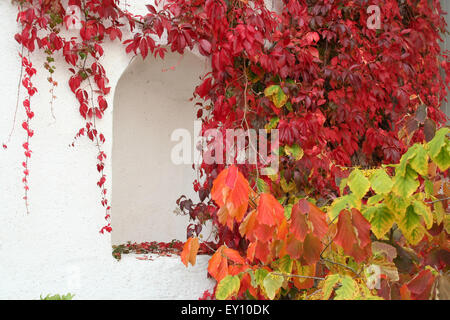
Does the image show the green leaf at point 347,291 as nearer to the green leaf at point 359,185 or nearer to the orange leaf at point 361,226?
the orange leaf at point 361,226

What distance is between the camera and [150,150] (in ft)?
12.2

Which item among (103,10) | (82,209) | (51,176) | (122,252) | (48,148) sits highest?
(103,10)

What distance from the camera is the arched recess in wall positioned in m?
3.58

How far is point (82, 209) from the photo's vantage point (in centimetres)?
271

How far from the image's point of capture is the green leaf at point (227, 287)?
50.3 inches

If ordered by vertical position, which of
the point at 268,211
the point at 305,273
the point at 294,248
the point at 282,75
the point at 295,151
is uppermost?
the point at 282,75

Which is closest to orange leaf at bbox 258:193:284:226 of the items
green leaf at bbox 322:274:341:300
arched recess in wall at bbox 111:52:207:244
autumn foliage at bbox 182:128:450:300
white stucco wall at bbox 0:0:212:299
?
autumn foliage at bbox 182:128:450:300

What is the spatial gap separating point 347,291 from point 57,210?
6.61 feet

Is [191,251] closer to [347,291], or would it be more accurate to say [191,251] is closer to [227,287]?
[227,287]

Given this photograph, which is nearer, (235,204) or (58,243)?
(235,204)

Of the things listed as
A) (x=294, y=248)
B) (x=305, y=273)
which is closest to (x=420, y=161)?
(x=294, y=248)

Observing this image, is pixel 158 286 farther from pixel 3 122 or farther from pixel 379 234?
pixel 379 234

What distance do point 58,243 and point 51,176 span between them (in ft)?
1.30
